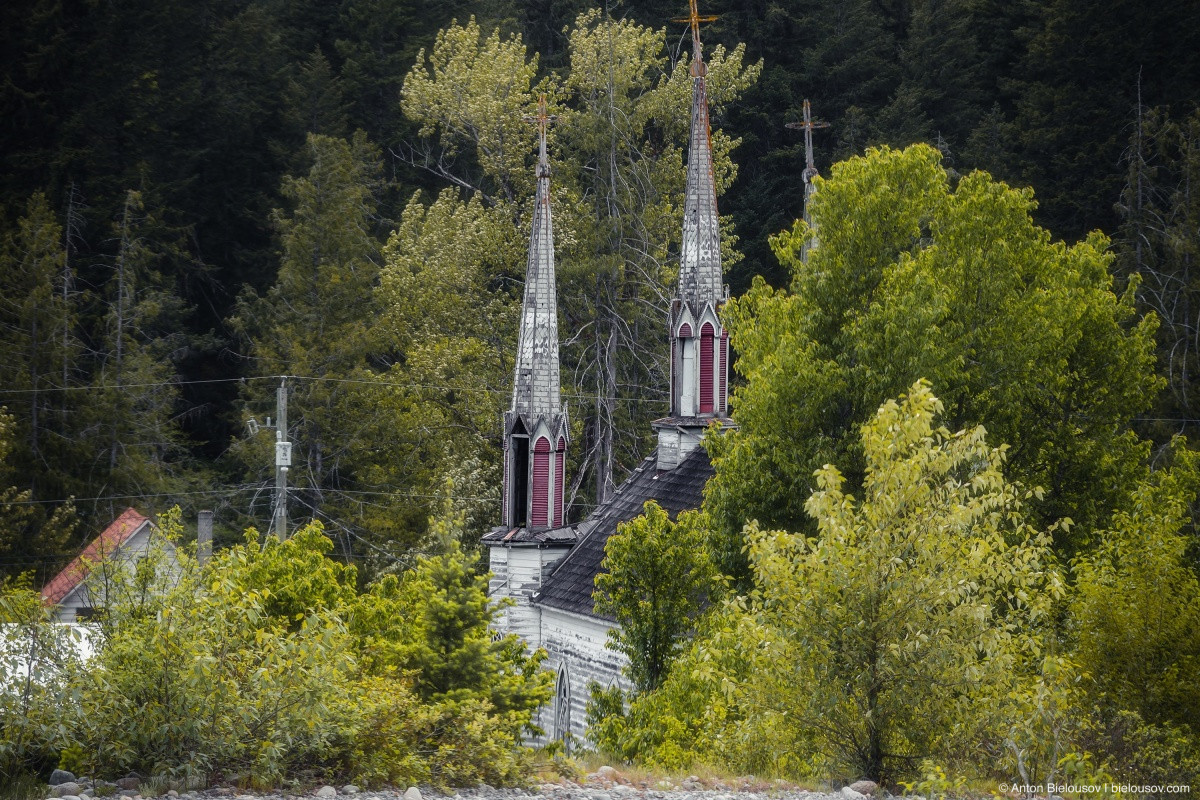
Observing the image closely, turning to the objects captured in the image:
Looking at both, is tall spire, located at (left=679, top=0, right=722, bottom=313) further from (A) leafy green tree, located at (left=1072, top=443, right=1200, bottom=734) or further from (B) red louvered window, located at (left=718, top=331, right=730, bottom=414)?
(A) leafy green tree, located at (left=1072, top=443, right=1200, bottom=734)

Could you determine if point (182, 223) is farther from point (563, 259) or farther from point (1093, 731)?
point (1093, 731)

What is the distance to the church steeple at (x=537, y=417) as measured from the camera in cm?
3077

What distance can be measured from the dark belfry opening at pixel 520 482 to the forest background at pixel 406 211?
10.7 m

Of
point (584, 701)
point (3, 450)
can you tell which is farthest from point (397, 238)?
point (584, 701)

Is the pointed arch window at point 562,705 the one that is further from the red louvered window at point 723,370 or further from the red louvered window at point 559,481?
the red louvered window at point 723,370

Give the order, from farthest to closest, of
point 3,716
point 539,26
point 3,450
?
point 539,26, point 3,450, point 3,716

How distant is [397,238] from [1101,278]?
86.9 feet

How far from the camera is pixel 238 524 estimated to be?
50.2 meters

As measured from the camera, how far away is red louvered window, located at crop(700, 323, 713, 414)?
108 feet

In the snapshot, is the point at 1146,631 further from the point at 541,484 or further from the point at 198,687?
the point at 541,484

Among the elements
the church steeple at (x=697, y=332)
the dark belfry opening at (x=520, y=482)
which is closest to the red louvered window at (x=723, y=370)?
the church steeple at (x=697, y=332)

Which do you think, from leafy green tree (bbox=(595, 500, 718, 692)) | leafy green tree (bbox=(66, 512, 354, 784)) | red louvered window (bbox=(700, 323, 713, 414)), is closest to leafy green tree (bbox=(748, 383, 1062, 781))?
leafy green tree (bbox=(66, 512, 354, 784))

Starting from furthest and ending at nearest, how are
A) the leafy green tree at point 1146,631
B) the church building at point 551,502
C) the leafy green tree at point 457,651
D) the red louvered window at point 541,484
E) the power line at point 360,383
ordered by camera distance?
the power line at point 360,383, the red louvered window at point 541,484, the church building at point 551,502, the leafy green tree at point 1146,631, the leafy green tree at point 457,651

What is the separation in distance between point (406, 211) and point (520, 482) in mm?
20826
